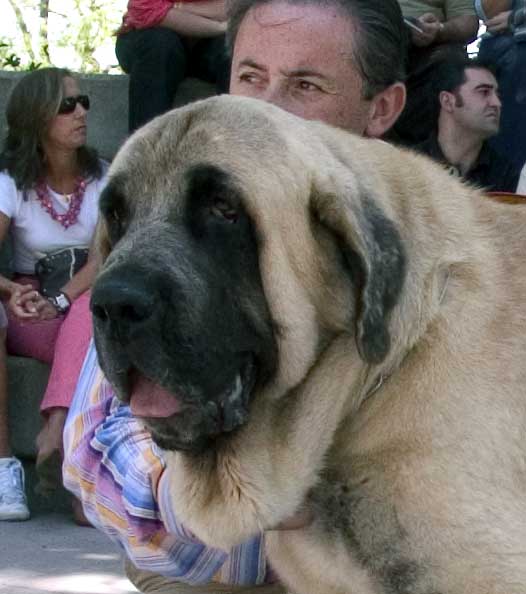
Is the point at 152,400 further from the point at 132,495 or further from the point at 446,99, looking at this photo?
the point at 446,99

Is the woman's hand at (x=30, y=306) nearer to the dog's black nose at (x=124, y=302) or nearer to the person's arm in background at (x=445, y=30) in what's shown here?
the person's arm in background at (x=445, y=30)

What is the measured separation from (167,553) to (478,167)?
387cm

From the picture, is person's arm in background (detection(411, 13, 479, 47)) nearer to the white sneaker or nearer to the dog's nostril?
the white sneaker

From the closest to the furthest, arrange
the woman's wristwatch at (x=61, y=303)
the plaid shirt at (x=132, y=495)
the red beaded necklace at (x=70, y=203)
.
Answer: the plaid shirt at (x=132, y=495), the woman's wristwatch at (x=61, y=303), the red beaded necklace at (x=70, y=203)

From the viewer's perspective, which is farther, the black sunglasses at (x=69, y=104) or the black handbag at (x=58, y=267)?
the black sunglasses at (x=69, y=104)

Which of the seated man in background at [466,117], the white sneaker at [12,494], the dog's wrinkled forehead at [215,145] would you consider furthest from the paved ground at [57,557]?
the dog's wrinkled forehead at [215,145]

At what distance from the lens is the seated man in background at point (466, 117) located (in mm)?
6496

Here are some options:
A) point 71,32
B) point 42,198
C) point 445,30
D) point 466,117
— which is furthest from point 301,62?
point 71,32

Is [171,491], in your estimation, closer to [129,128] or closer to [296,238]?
[296,238]

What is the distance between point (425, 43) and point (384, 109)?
352 cm

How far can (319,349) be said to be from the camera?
2617 millimetres

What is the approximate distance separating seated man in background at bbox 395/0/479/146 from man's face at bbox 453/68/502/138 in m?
0.16

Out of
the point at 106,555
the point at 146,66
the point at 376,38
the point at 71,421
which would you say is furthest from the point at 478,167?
the point at 71,421

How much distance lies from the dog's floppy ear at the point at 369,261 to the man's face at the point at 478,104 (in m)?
4.23
